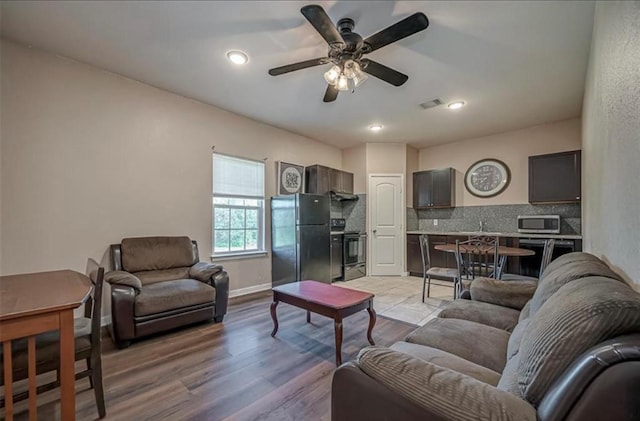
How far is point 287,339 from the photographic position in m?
2.64

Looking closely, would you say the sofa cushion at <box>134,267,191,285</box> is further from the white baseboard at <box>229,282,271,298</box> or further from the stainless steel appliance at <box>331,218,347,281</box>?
the stainless steel appliance at <box>331,218,347,281</box>

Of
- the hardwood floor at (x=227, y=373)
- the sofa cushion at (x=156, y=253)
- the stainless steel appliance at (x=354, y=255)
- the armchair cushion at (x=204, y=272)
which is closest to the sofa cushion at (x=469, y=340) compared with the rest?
the hardwood floor at (x=227, y=373)

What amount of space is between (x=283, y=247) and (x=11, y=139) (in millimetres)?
3199

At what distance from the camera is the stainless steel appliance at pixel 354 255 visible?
17.2ft

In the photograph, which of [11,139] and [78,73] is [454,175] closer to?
[78,73]

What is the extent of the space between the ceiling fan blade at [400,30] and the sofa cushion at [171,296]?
2.78 metres

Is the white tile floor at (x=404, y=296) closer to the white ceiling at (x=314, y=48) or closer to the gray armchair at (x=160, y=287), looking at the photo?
the gray armchair at (x=160, y=287)

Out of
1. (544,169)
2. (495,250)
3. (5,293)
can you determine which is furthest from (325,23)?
(544,169)

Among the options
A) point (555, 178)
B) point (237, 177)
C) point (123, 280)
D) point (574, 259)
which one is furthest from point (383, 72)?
point (555, 178)

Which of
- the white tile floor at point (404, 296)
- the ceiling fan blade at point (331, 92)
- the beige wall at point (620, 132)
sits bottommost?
the white tile floor at point (404, 296)

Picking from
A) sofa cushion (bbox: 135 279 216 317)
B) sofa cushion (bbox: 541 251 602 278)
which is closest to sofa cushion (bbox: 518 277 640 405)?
sofa cushion (bbox: 541 251 602 278)

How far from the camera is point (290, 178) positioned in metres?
4.86

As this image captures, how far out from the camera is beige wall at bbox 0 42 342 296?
2529 mm

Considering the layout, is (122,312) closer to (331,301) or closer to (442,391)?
(331,301)
